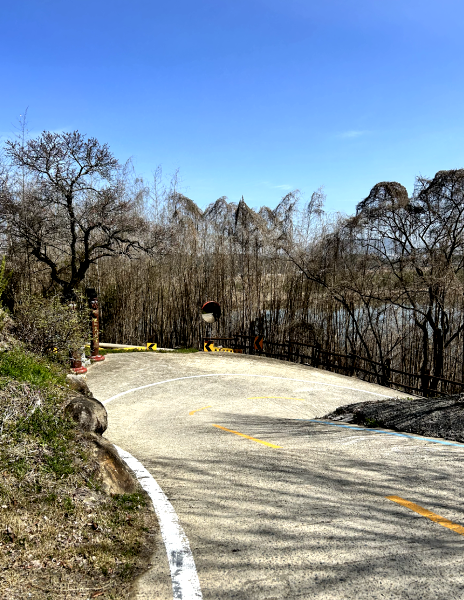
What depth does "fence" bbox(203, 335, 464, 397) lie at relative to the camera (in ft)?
61.8

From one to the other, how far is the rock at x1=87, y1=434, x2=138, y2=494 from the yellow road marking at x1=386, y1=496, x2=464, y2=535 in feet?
7.74

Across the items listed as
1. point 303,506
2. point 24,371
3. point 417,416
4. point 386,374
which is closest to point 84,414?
point 24,371

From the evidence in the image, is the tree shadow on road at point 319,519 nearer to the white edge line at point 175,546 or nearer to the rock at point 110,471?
the white edge line at point 175,546

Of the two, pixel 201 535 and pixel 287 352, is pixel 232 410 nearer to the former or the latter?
pixel 201 535

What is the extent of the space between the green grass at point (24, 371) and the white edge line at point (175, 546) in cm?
159

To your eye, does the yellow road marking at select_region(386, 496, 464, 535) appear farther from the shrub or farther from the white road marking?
the shrub

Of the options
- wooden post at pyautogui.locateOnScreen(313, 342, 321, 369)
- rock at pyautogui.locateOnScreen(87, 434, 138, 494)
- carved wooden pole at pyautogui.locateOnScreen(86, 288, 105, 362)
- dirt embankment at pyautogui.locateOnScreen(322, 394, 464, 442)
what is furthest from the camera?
wooden post at pyautogui.locateOnScreen(313, 342, 321, 369)

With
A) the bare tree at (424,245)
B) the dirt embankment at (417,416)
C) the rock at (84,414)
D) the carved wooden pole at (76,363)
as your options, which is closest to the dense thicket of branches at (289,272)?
the bare tree at (424,245)

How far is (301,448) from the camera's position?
237 inches

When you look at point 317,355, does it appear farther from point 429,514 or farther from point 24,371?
point 429,514

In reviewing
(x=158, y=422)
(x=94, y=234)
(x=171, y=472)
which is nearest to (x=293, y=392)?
(x=158, y=422)

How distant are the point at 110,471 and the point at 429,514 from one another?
2.75 metres

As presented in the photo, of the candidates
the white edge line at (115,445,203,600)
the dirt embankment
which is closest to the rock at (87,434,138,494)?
the white edge line at (115,445,203,600)

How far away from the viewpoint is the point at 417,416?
7719 millimetres
